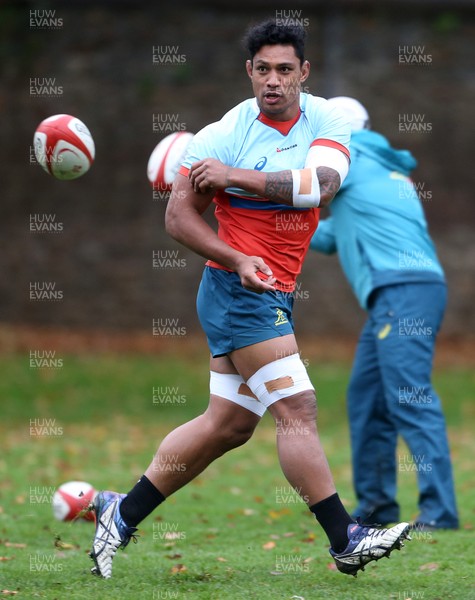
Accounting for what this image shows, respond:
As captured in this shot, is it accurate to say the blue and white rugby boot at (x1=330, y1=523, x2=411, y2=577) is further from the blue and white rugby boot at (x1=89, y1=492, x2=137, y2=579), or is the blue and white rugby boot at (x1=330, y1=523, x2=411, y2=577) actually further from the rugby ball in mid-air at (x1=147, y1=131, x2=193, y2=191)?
the rugby ball in mid-air at (x1=147, y1=131, x2=193, y2=191)

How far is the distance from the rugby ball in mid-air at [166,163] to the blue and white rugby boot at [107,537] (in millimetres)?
1855

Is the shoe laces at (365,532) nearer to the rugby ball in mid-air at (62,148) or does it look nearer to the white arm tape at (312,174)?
the white arm tape at (312,174)

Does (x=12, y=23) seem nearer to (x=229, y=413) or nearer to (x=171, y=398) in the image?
(x=171, y=398)

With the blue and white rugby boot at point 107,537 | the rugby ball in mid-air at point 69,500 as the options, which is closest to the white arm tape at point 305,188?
the blue and white rugby boot at point 107,537

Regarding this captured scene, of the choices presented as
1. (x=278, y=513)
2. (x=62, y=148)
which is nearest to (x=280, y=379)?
(x=62, y=148)

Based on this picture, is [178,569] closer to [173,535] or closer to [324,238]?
[173,535]

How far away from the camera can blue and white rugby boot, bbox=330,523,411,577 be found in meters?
4.47

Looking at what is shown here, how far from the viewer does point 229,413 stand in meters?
4.81

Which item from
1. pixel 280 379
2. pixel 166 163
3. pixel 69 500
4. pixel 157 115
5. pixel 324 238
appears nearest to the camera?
pixel 280 379

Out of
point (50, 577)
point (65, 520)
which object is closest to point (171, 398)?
point (65, 520)

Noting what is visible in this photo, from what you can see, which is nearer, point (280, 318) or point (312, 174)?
point (312, 174)

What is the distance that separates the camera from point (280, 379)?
181 inches

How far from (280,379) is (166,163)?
171cm

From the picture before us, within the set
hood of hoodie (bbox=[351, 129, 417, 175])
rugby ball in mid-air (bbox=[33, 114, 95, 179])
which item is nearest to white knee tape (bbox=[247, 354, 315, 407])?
rugby ball in mid-air (bbox=[33, 114, 95, 179])
